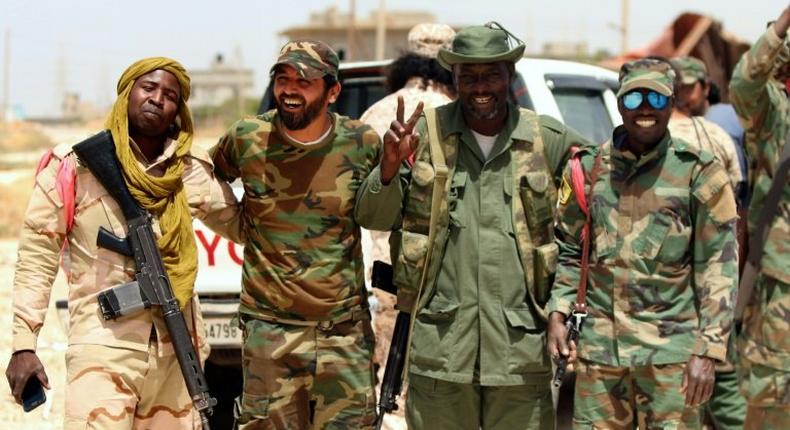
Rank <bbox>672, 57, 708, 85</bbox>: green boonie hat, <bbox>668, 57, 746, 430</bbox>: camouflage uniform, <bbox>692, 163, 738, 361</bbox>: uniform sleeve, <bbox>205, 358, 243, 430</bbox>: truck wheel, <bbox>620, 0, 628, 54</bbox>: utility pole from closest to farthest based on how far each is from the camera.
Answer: <bbox>692, 163, 738, 361</bbox>: uniform sleeve, <bbox>668, 57, 746, 430</bbox>: camouflage uniform, <bbox>205, 358, 243, 430</bbox>: truck wheel, <bbox>672, 57, 708, 85</bbox>: green boonie hat, <bbox>620, 0, 628, 54</bbox>: utility pole

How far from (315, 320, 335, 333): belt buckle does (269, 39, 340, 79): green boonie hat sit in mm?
952

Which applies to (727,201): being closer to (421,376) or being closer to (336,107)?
(421,376)

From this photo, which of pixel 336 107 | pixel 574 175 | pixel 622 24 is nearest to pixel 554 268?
pixel 574 175

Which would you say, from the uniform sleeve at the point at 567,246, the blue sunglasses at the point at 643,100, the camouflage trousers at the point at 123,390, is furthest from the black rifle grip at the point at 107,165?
the blue sunglasses at the point at 643,100

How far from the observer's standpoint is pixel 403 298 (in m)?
4.86

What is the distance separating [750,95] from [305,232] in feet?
6.45

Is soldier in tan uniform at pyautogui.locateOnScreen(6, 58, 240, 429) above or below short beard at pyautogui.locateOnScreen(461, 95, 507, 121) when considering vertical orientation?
below

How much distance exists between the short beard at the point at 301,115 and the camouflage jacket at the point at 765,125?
1.80 metres

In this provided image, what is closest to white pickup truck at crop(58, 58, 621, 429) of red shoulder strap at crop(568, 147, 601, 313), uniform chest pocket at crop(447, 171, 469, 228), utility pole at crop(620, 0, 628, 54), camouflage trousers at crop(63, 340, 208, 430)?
camouflage trousers at crop(63, 340, 208, 430)

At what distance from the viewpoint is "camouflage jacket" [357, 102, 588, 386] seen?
4.69 meters

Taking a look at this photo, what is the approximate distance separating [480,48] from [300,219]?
96cm

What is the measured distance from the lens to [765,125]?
530 centimetres

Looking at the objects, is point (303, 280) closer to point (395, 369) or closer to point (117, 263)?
point (395, 369)

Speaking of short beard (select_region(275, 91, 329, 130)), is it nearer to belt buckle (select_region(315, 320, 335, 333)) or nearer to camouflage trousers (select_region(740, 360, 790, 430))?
belt buckle (select_region(315, 320, 335, 333))
